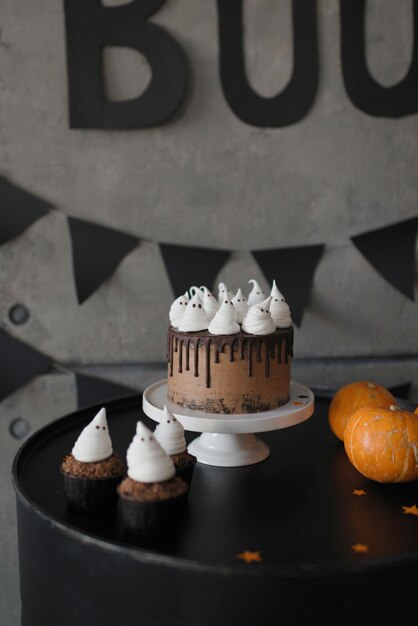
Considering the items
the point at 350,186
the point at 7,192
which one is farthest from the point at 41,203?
the point at 350,186

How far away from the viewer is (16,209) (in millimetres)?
2105

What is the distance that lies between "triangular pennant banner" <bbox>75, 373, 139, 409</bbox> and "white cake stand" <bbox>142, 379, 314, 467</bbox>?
480 millimetres

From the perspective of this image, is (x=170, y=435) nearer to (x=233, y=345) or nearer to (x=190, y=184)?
(x=233, y=345)

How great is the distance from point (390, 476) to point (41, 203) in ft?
4.33

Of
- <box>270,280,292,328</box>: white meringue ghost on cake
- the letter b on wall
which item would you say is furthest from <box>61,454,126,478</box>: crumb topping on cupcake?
the letter b on wall

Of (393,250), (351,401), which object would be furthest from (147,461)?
(393,250)

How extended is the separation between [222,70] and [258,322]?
958mm

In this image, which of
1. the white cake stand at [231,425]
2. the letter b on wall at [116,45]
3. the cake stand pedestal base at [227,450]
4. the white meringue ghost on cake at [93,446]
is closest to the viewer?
the white meringue ghost on cake at [93,446]

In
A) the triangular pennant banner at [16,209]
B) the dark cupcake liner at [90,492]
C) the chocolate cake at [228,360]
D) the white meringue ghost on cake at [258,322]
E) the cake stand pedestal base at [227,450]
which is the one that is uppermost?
the triangular pennant banner at [16,209]

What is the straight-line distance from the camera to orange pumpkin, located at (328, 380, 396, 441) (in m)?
1.70

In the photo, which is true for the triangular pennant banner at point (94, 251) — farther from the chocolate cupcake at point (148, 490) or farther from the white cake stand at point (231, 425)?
the chocolate cupcake at point (148, 490)

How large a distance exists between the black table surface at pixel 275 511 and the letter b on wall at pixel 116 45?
0.94 meters

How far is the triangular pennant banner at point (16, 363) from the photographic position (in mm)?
2164

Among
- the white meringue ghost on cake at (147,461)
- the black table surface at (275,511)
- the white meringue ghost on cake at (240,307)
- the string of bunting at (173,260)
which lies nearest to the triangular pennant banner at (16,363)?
the string of bunting at (173,260)
